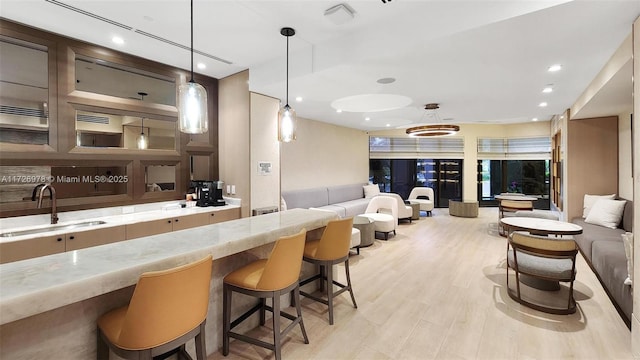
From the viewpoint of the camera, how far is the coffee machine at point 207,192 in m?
4.15

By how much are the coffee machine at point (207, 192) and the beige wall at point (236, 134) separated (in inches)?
9.1

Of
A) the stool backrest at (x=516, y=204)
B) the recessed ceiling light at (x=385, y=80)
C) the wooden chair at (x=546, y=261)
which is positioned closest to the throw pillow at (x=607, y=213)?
the stool backrest at (x=516, y=204)

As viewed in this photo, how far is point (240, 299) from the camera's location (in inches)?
93.3

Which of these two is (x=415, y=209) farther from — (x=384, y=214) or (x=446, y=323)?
(x=446, y=323)

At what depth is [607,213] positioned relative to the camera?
14.8ft

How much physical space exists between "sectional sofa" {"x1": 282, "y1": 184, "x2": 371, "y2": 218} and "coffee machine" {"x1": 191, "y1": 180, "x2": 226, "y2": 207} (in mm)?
1791

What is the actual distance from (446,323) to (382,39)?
114 inches

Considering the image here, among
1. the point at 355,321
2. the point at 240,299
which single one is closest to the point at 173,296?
the point at 240,299

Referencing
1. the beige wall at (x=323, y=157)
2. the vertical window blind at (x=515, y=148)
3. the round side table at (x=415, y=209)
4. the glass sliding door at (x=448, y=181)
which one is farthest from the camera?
the glass sliding door at (x=448, y=181)

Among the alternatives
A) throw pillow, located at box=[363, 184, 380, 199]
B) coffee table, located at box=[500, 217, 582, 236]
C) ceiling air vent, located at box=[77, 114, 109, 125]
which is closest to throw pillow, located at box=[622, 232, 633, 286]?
coffee table, located at box=[500, 217, 582, 236]

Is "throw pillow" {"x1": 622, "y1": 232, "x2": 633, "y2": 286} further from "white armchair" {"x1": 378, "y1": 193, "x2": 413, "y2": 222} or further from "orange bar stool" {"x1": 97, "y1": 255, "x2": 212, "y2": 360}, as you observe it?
"white armchair" {"x1": 378, "y1": 193, "x2": 413, "y2": 222}

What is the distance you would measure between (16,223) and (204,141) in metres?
2.30

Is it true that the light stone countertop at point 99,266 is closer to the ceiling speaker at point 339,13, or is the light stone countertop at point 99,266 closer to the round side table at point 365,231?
the ceiling speaker at point 339,13

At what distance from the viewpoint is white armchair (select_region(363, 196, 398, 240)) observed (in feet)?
18.2
